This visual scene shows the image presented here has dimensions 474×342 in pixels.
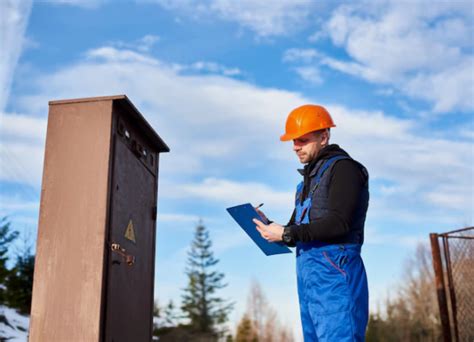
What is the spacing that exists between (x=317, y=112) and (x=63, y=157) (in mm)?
1778

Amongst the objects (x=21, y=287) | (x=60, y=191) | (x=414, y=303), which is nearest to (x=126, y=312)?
(x=60, y=191)

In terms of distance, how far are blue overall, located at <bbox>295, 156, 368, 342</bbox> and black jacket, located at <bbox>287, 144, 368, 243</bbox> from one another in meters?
0.07

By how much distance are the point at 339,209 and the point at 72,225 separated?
181 cm

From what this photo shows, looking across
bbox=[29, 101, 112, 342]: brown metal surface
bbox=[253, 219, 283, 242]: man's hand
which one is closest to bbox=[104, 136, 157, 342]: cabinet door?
bbox=[29, 101, 112, 342]: brown metal surface

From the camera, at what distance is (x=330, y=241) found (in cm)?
258

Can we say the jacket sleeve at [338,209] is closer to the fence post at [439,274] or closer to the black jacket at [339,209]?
the black jacket at [339,209]

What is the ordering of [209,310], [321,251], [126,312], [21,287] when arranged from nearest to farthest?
[321,251] → [126,312] → [21,287] → [209,310]

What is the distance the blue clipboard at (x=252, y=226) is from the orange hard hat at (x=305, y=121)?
440mm

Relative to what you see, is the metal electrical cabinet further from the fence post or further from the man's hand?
the fence post

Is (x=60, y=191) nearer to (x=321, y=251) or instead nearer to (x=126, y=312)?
(x=126, y=312)

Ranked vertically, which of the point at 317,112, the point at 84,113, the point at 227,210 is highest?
the point at 84,113

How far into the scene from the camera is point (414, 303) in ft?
82.2

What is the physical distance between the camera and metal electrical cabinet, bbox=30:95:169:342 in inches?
130

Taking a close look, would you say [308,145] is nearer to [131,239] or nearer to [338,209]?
[338,209]
